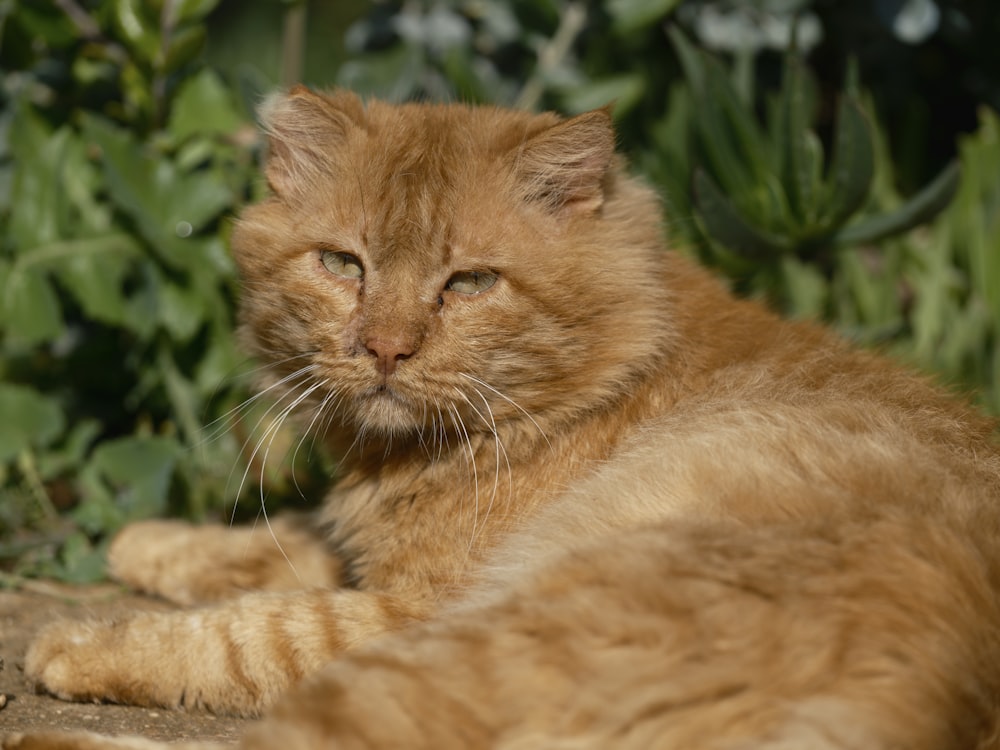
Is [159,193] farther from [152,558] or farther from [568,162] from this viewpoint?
[568,162]

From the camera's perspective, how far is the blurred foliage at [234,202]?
4047mm

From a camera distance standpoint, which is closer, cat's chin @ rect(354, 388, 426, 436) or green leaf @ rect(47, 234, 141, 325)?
cat's chin @ rect(354, 388, 426, 436)

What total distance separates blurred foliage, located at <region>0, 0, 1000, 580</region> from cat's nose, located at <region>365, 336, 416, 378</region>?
4.07 feet

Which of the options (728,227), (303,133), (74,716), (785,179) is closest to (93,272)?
(303,133)

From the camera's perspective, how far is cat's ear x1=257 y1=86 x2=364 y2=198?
9.53ft

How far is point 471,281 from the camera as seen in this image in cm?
276

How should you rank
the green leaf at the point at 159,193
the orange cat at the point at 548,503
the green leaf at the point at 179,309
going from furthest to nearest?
the green leaf at the point at 179,309 → the green leaf at the point at 159,193 → the orange cat at the point at 548,503

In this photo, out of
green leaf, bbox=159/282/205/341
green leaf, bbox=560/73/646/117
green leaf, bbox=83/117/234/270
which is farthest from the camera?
green leaf, bbox=560/73/646/117

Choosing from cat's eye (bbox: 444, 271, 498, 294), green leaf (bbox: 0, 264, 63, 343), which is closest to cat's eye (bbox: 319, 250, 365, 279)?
cat's eye (bbox: 444, 271, 498, 294)

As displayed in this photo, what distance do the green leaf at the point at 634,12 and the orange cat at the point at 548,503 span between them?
159cm

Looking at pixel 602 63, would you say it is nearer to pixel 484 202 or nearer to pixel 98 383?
pixel 484 202

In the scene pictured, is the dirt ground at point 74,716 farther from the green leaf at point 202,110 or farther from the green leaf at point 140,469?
the green leaf at point 202,110

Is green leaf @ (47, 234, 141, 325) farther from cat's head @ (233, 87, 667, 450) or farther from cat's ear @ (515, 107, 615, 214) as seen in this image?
cat's ear @ (515, 107, 615, 214)

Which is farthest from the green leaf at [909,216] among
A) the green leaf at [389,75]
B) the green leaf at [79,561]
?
the green leaf at [79,561]
